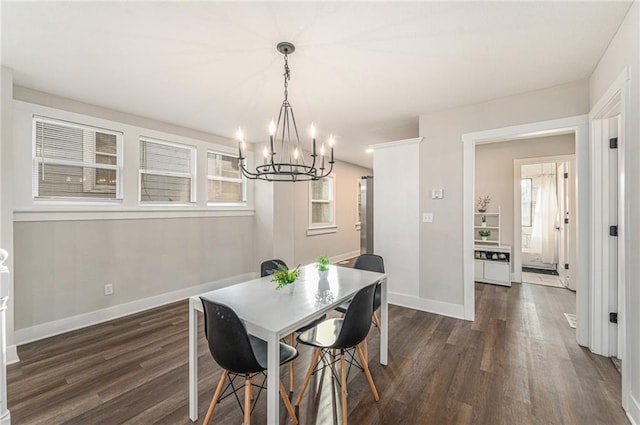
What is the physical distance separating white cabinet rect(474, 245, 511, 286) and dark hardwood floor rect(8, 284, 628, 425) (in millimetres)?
1578

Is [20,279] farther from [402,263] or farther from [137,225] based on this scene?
[402,263]

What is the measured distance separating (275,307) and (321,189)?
4.87 meters

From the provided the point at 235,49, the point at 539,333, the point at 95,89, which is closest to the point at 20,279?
the point at 95,89

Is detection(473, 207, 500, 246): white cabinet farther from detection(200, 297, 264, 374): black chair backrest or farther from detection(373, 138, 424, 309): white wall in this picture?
detection(200, 297, 264, 374): black chair backrest

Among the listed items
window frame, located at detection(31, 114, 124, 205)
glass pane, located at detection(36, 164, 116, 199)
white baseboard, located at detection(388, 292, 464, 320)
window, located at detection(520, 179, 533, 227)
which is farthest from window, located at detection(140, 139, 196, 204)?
window, located at detection(520, 179, 533, 227)

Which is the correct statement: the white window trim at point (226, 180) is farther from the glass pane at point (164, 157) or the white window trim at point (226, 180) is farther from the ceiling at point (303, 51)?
the ceiling at point (303, 51)

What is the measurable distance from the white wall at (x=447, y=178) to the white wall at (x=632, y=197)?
4.01 ft

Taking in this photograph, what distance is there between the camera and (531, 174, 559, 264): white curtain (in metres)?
5.89

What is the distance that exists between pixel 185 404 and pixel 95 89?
3.10 m

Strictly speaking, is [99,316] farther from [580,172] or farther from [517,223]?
[517,223]

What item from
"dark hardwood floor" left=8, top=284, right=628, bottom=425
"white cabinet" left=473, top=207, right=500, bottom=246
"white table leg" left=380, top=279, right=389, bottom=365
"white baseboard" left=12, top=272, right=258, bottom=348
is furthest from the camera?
"white cabinet" left=473, top=207, right=500, bottom=246

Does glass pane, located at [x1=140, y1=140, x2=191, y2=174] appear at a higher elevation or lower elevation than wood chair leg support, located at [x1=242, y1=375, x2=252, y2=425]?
higher

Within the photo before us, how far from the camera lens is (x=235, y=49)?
7.13ft

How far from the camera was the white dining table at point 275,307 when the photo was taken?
4.59 ft
